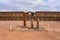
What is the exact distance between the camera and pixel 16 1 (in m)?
9.04

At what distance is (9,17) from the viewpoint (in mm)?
9227

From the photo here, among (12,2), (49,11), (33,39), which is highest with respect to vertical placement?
(12,2)

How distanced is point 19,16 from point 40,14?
4.30 ft

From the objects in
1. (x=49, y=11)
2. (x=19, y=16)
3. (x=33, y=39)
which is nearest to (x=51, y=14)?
(x=49, y=11)

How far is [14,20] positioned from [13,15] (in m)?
0.32

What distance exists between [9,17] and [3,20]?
0.41m

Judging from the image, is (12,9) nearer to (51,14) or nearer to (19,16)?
(19,16)

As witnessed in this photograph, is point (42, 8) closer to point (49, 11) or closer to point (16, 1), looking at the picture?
point (49, 11)

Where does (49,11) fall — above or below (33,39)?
above

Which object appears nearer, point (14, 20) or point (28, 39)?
point (28, 39)

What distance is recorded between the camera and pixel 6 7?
8.72 m

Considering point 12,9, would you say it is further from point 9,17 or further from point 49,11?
point 49,11

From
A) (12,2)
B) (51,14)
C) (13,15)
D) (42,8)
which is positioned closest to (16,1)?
(12,2)

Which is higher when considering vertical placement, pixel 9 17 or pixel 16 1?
pixel 16 1
